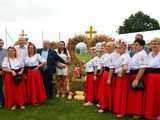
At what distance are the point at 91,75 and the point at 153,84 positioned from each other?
282 centimetres

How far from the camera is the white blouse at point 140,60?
8.62 meters

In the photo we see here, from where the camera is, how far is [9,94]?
11.1 m

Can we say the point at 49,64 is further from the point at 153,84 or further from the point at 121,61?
the point at 153,84

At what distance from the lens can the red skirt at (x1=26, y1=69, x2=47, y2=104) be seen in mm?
11441

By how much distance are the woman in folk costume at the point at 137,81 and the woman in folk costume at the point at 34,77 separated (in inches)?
→ 130

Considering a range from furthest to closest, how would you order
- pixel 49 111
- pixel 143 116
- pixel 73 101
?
pixel 73 101, pixel 49 111, pixel 143 116

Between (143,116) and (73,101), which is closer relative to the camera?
(143,116)

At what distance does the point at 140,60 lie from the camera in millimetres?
8680

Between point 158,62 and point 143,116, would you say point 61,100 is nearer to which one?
point 143,116

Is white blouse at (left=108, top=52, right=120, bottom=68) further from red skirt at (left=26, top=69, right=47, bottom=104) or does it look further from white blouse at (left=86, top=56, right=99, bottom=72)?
red skirt at (left=26, top=69, right=47, bottom=104)

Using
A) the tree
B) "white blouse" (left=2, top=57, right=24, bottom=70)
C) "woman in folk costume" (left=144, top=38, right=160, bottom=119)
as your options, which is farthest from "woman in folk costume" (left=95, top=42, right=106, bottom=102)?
the tree

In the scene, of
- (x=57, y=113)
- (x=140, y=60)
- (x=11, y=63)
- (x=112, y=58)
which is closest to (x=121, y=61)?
(x=112, y=58)

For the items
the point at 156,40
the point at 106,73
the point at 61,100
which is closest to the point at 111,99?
the point at 106,73

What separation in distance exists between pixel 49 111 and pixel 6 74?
5.09 ft
